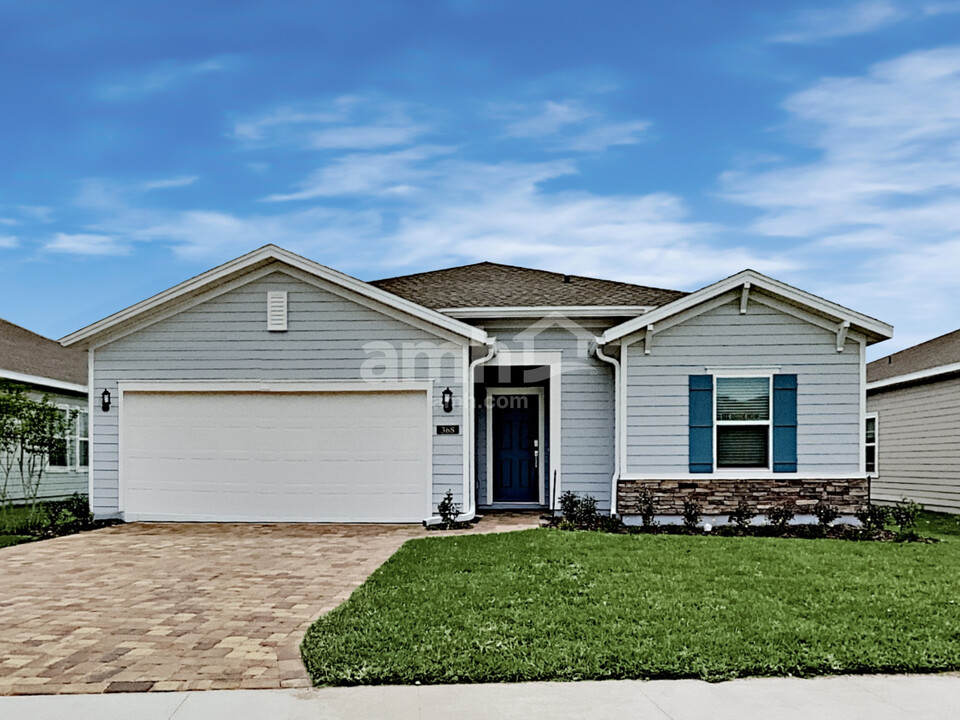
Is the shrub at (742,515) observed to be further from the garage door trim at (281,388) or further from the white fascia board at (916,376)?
the white fascia board at (916,376)

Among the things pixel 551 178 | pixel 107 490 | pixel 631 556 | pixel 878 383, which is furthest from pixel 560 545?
pixel 878 383

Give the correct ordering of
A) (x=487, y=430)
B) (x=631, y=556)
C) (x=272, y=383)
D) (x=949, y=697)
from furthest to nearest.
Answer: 1. (x=487, y=430)
2. (x=272, y=383)
3. (x=631, y=556)
4. (x=949, y=697)

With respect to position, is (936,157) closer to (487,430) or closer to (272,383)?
(487,430)

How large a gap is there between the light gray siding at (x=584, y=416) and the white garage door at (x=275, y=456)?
2.65 metres

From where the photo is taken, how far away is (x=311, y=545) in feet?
34.8

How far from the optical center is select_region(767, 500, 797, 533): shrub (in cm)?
1209

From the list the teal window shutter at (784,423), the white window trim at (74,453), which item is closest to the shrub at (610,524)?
the teal window shutter at (784,423)

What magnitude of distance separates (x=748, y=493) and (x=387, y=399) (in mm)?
5999

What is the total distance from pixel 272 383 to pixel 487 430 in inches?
163

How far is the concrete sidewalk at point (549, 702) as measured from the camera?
14.5ft

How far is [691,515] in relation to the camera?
12117 millimetres

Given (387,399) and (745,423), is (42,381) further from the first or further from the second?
(745,423)

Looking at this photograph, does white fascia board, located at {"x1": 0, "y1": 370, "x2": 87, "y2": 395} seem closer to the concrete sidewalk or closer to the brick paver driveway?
the brick paver driveway

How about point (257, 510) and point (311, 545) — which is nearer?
point (311, 545)
